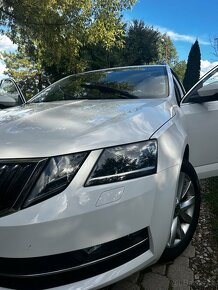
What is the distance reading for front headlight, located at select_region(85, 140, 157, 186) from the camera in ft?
6.16

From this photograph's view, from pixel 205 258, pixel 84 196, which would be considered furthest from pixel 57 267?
pixel 205 258

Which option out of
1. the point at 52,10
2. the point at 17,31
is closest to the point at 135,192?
the point at 52,10

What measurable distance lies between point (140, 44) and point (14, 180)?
27752 millimetres

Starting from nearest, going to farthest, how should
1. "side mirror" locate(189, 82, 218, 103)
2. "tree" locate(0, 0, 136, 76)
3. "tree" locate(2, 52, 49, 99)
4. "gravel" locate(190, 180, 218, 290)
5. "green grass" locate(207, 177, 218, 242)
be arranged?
"gravel" locate(190, 180, 218, 290) < "side mirror" locate(189, 82, 218, 103) < "green grass" locate(207, 177, 218, 242) < "tree" locate(0, 0, 136, 76) < "tree" locate(2, 52, 49, 99)

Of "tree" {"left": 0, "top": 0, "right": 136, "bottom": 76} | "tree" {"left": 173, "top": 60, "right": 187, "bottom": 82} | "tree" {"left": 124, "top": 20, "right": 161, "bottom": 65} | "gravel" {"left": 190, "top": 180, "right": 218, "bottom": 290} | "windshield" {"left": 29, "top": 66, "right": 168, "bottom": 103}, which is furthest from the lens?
"tree" {"left": 173, "top": 60, "right": 187, "bottom": 82}

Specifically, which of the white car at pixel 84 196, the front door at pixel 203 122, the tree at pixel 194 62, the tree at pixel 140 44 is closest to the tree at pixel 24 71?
the tree at pixel 140 44

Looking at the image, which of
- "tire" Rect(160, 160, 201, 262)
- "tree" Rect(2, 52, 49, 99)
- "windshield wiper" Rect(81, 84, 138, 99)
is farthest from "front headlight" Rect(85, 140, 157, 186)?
"tree" Rect(2, 52, 49, 99)

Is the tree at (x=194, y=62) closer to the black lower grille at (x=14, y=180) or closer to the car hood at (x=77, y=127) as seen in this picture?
the car hood at (x=77, y=127)

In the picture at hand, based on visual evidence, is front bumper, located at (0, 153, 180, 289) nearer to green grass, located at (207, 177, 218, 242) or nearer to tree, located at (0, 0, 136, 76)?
green grass, located at (207, 177, 218, 242)

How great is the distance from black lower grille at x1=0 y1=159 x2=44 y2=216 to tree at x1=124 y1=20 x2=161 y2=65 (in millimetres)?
25458

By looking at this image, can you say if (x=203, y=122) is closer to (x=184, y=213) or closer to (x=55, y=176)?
(x=184, y=213)

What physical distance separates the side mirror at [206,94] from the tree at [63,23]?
968 cm

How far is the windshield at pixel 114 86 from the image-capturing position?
3.26 metres

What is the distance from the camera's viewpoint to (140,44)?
28.1 m
